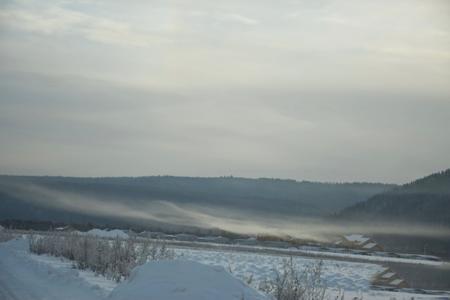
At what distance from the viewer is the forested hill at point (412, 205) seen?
100 meters

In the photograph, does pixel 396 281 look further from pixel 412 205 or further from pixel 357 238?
pixel 412 205

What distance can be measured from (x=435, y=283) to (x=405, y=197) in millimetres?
74785

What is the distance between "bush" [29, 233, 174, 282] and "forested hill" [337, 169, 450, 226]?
7457 centimetres

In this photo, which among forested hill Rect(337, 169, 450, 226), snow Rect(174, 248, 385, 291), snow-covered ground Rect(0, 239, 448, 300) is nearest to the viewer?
snow-covered ground Rect(0, 239, 448, 300)

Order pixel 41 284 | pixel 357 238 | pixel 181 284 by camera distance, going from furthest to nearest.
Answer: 1. pixel 357 238
2. pixel 41 284
3. pixel 181 284

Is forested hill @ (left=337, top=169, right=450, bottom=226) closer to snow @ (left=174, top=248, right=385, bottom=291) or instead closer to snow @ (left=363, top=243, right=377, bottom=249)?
snow @ (left=363, top=243, right=377, bottom=249)

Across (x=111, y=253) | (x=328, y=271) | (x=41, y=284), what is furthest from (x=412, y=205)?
(x=41, y=284)

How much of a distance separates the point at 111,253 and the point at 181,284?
36.3ft

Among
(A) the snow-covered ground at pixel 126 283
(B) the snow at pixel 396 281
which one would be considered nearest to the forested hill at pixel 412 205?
(B) the snow at pixel 396 281

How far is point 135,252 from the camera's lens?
22562 mm

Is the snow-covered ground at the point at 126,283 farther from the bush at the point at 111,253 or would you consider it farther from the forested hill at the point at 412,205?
the forested hill at the point at 412,205

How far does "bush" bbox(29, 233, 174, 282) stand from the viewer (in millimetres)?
20828

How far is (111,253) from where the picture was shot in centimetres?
2325

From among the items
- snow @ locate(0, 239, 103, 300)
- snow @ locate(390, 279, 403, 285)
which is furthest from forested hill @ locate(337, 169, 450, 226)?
snow @ locate(0, 239, 103, 300)
